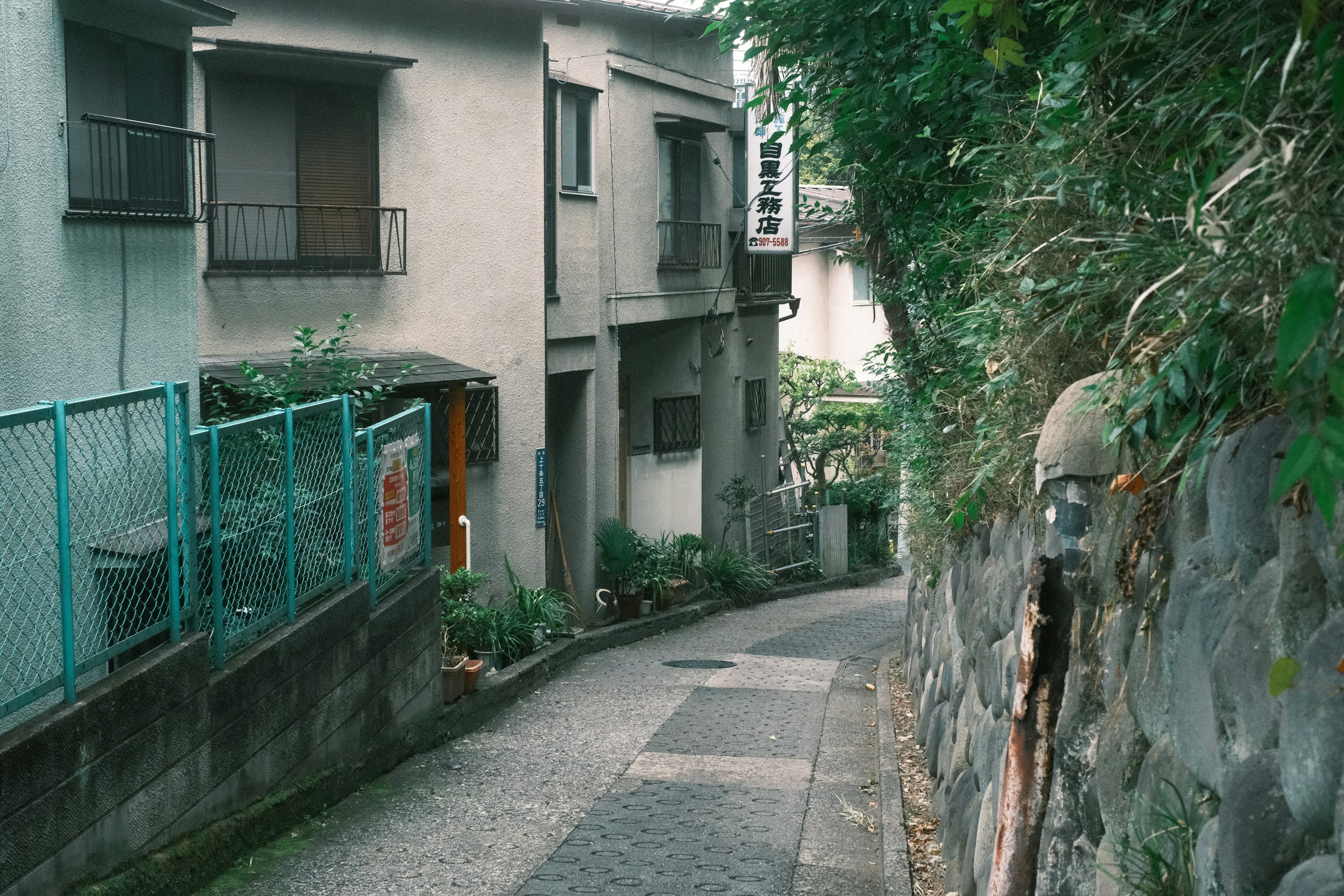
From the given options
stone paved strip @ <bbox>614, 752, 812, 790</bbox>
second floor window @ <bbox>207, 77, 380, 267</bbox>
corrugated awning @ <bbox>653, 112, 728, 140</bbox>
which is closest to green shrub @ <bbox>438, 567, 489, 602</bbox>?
stone paved strip @ <bbox>614, 752, 812, 790</bbox>

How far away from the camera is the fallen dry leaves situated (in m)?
7.11

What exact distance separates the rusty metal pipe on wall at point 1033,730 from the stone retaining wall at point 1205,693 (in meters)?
0.13

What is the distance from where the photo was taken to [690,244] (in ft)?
70.5

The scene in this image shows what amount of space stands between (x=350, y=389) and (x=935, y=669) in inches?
215

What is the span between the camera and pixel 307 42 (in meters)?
14.3

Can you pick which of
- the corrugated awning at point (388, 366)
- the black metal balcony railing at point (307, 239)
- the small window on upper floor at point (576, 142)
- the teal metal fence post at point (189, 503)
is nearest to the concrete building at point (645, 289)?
the small window on upper floor at point (576, 142)

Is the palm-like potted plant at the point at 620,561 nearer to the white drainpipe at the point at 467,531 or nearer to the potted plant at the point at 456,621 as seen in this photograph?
the white drainpipe at the point at 467,531

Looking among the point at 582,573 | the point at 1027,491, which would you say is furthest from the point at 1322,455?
the point at 582,573

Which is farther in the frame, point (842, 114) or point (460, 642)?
point (460, 642)

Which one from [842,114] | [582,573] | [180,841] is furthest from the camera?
[582,573]

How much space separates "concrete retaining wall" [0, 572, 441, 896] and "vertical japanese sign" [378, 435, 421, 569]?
0.35 meters

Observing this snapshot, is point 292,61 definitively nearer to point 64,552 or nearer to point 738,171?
point 64,552

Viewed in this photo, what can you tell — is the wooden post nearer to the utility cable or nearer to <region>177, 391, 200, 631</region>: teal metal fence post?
the utility cable

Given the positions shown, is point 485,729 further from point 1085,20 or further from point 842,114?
point 1085,20
